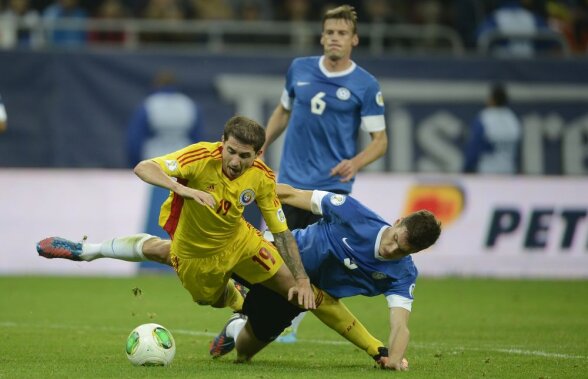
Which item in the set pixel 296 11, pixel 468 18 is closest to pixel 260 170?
pixel 296 11

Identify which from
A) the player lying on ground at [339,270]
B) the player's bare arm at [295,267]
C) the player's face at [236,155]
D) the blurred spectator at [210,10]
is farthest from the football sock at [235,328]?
the blurred spectator at [210,10]

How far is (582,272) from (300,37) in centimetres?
610

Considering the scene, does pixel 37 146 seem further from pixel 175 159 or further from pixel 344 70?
pixel 175 159

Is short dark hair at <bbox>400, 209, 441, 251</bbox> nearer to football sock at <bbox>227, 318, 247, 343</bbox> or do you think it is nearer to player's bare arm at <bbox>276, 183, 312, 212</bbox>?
player's bare arm at <bbox>276, 183, 312, 212</bbox>

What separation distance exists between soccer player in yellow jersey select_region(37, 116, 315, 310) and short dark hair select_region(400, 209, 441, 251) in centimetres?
78

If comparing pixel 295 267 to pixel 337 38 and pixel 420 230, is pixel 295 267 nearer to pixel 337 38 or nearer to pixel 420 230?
pixel 420 230

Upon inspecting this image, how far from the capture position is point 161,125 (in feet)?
58.9

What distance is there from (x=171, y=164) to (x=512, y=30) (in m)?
13.5

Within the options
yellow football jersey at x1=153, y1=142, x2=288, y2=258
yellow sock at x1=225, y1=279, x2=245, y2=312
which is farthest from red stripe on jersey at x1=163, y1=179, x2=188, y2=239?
yellow sock at x1=225, y1=279, x2=245, y2=312

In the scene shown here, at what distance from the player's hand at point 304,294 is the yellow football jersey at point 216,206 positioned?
42 cm

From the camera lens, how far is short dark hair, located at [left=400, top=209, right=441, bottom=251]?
7770 millimetres

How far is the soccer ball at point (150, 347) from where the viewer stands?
8.16 m

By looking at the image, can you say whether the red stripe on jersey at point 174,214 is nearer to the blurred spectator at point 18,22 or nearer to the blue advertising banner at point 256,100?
the blue advertising banner at point 256,100

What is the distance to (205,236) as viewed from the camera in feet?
27.5
